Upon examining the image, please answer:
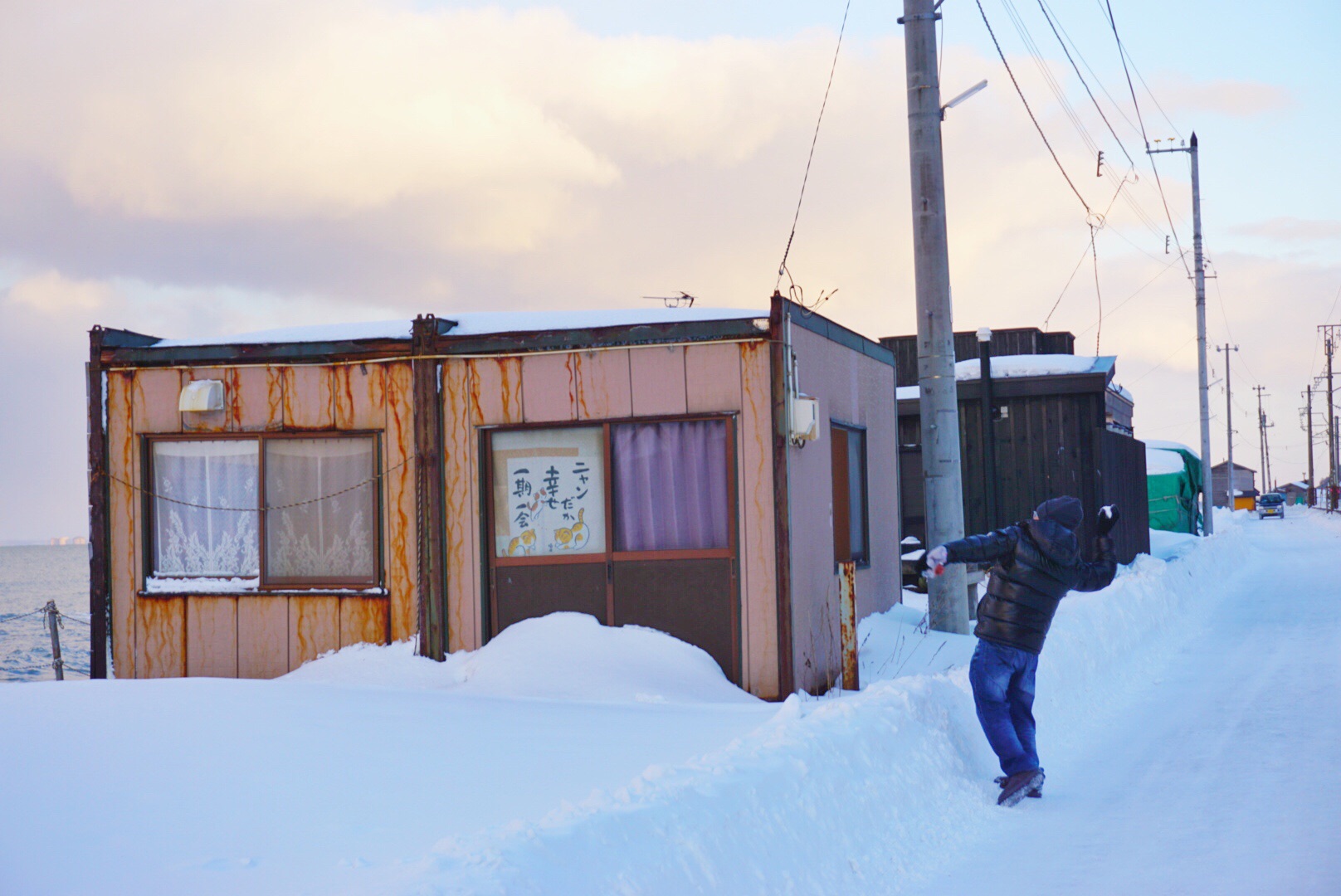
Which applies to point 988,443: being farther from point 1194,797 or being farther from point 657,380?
point 1194,797

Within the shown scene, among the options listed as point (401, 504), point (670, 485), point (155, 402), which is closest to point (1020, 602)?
point (670, 485)

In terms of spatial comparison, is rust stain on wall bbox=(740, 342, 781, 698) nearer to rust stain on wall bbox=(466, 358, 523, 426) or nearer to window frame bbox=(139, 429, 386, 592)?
rust stain on wall bbox=(466, 358, 523, 426)

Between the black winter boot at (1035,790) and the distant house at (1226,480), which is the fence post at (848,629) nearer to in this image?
the black winter boot at (1035,790)

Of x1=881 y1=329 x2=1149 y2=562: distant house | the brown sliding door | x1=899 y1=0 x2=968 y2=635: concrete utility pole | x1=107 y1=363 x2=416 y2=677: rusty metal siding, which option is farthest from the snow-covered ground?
x1=881 y1=329 x2=1149 y2=562: distant house

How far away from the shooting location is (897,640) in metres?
10.7

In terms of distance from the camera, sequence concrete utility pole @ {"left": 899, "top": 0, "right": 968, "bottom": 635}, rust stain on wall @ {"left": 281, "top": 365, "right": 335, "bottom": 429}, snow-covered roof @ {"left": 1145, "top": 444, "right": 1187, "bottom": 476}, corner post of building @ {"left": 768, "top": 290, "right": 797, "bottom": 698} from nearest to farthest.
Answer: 1. corner post of building @ {"left": 768, "top": 290, "right": 797, "bottom": 698}
2. rust stain on wall @ {"left": 281, "top": 365, "right": 335, "bottom": 429}
3. concrete utility pole @ {"left": 899, "top": 0, "right": 968, "bottom": 635}
4. snow-covered roof @ {"left": 1145, "top": 444, "right": 1187, "bottom": 476}

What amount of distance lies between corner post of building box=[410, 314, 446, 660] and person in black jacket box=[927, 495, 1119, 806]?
14.4 feet

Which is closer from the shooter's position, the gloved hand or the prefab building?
the gloved hand

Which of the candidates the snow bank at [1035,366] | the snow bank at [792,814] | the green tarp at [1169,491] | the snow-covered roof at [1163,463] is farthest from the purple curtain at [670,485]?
the snow-covered roof at [1163,463]

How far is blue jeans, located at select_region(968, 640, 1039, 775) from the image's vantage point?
663cm

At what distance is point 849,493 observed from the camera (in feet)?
36.8

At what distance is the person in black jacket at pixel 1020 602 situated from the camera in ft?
21.6

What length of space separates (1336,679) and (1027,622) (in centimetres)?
562

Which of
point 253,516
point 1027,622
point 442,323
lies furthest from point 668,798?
point 253,516
